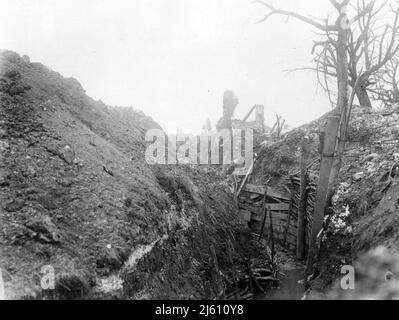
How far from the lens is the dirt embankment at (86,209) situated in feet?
13.1

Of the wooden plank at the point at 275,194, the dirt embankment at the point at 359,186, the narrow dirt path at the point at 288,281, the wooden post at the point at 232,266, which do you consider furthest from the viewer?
the wooden plank at the point at 275,194

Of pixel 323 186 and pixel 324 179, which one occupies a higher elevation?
pixel 324 179

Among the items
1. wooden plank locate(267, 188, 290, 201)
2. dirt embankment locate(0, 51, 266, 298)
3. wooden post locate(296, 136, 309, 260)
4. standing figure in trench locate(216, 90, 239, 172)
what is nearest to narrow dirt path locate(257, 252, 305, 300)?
wooden post locate(296, 136, 309, 260)

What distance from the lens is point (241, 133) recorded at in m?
14.5

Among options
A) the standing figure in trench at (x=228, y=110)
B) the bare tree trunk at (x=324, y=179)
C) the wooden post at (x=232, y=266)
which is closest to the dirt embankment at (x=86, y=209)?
the wooden post at (x=232, y=266)

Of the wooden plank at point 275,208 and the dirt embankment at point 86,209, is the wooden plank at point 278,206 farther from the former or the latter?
the dirt embankment at point 86,209

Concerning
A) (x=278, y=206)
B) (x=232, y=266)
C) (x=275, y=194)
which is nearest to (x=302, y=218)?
(x=278, y=206)

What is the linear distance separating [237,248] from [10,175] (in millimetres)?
4840

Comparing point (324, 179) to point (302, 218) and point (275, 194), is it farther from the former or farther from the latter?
point (275, 194)

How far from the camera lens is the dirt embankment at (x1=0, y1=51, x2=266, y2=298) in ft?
13.1

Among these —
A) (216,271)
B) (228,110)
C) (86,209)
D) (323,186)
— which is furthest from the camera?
(228,110)

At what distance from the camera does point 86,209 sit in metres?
4.79

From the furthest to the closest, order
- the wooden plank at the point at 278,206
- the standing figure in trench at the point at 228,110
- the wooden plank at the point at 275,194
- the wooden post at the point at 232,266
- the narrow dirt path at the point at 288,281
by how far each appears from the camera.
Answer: the standing figure in trench at the point at 228,110 → the wooden plank at the point at 275,194 → the wooden plank at the point at 278,206 → the narrow dirt path at the point at 288,281 → the wooden post at the point at 232,266

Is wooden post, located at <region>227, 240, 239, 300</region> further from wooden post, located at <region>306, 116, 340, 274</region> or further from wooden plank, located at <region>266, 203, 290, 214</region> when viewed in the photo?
wooden plank, located at <region>266, 203, 290, 214</region>
